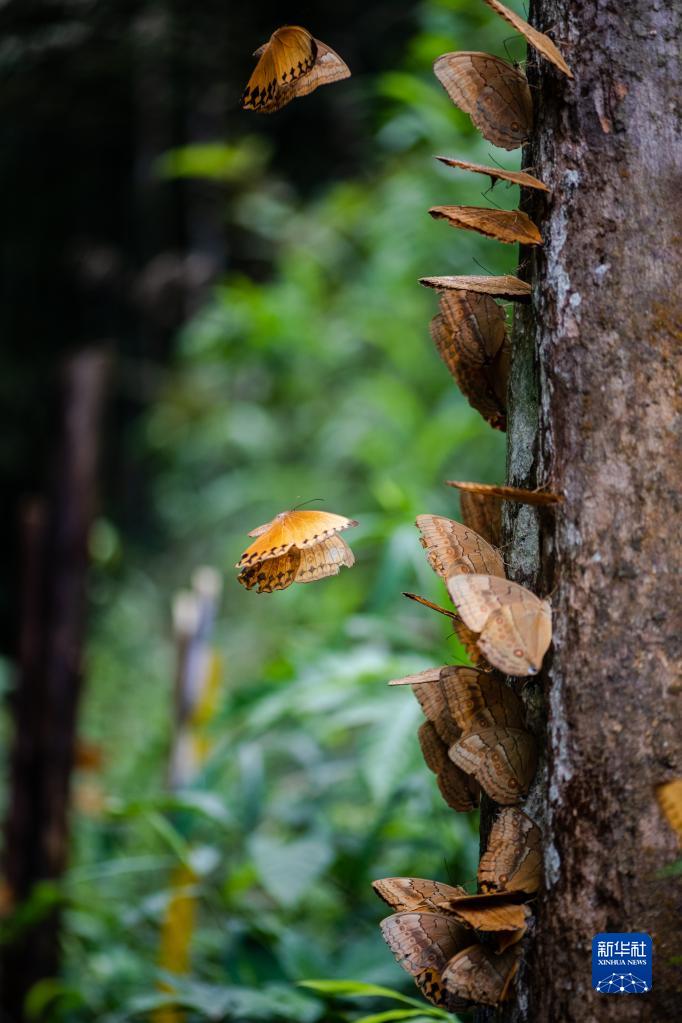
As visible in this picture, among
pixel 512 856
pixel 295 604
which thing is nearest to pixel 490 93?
pixel 512 856

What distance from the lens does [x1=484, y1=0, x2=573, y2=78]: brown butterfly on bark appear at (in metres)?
0.59

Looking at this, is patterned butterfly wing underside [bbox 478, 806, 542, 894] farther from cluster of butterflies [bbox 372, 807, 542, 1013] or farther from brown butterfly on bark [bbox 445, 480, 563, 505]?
brown butterfly on bark [bbox 445, 480, 563, 505]

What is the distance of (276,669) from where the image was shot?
1.41m

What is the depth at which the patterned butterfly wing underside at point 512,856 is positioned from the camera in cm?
61

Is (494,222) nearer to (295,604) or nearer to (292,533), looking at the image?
(292,533)

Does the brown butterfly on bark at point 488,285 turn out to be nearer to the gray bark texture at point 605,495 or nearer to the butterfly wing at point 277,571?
the gray bark texture at point 605,495

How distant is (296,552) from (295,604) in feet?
7.72

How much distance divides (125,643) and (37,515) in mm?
2030

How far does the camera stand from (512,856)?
617 mm

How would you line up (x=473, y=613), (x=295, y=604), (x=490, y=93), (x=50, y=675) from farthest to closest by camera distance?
(x=295, y=604)
(x=50, y=675)
(x=490, y=93)
(x=473, y=613)

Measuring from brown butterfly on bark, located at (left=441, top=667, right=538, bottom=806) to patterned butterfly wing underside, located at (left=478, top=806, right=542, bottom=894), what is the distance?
0.02 metres

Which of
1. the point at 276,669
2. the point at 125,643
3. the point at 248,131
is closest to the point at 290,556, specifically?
the point at 276,669

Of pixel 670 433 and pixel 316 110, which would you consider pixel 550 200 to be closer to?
pixel 670 433

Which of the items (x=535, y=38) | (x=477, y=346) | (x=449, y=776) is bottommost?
(x=449, y=776)
